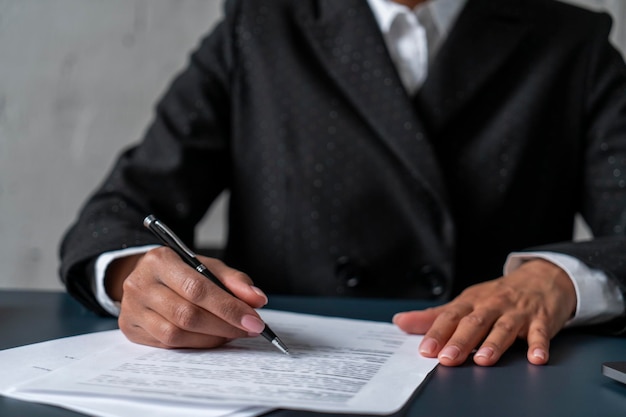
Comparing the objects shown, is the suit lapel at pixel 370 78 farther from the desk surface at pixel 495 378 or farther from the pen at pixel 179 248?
the pen at pixel 179 248

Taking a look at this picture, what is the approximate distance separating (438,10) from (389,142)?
26 cm

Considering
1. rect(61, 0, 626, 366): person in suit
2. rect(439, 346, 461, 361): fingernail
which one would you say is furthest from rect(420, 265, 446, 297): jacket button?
rect(439, 346, 461, 361): fingernail

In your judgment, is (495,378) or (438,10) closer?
(495,378)

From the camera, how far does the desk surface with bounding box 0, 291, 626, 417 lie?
1.46ft

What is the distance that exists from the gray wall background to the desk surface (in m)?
0.85

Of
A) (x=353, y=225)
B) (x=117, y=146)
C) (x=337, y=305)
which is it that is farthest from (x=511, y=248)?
(x=117, y=146)

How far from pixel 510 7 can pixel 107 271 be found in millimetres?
782

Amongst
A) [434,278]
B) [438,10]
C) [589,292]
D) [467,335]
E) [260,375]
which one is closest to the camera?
[260,375]

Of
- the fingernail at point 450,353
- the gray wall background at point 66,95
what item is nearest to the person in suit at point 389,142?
the fingernail at point 450,353

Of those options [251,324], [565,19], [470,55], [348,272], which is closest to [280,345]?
[251,324]

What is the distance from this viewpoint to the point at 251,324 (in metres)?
0.54

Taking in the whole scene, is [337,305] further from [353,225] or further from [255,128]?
[255,128]

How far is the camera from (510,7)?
3.69 ft

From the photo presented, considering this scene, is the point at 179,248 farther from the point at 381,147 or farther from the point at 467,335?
the point at 381,147
